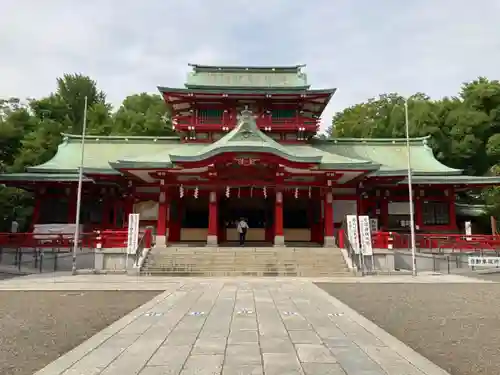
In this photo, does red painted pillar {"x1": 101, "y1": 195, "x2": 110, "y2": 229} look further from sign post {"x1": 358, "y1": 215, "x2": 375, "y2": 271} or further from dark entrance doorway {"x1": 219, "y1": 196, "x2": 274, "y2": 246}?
sign post {"x1": 358, "y1": 215, "x2": 375, "y2": 271}

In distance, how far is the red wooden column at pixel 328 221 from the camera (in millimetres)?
21641

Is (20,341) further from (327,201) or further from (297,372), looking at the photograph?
(327,201)

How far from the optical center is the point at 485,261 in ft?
65.0

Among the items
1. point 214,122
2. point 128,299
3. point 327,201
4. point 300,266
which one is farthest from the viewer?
point 214,122

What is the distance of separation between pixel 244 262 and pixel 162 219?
527cm

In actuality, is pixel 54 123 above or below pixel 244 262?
above

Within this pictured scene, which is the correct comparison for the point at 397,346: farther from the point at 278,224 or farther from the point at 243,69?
the point at 243,69

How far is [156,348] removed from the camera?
616 cm

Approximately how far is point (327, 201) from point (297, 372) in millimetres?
17480

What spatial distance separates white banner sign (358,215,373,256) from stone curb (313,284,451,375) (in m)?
9.55

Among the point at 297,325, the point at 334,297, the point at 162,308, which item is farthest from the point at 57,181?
the point at 297,325

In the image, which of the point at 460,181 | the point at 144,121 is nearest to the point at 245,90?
the point at 460,181

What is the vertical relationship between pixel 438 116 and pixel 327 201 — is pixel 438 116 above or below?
above

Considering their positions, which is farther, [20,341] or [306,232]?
[306,232]
